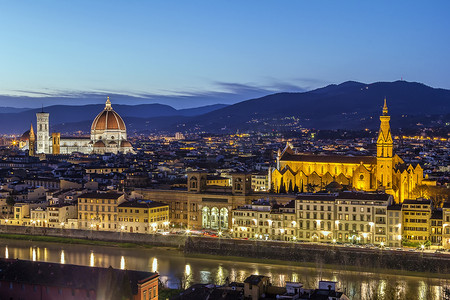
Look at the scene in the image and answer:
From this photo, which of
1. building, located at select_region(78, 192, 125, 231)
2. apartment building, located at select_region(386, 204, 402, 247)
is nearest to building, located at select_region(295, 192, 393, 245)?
apartment building, located at select_region(386, 204, 402, 247)

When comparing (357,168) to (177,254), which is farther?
(357,168)

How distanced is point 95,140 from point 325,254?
66632mm

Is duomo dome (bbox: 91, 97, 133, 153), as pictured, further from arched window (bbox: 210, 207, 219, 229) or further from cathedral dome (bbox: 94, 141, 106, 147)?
arched window (bbox: 210, 207, 219, 229)

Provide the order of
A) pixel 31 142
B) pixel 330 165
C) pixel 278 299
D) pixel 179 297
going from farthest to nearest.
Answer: pixel 31 142 < pixel 330 165 < pixel 179 297 < pixel 278 299

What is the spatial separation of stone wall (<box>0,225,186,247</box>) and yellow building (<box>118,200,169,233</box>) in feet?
2.41

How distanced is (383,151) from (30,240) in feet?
66.3

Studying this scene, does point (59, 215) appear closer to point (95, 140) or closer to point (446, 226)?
point (446, 226)

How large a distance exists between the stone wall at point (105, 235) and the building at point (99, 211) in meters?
0.80

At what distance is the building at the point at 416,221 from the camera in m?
32.2

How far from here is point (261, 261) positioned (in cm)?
3178

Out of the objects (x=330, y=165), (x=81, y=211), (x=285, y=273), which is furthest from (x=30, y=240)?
(x=330, y=165)

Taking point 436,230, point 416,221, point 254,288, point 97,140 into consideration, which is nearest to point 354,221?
point 416,221

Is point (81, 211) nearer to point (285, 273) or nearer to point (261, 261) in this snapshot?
point (261, 261)

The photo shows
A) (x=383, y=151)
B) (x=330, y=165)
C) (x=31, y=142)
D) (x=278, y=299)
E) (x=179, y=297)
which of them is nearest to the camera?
(x=278, y=299)
